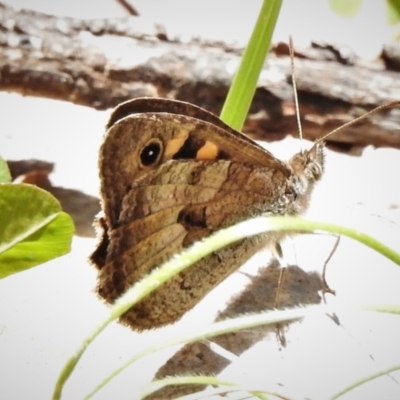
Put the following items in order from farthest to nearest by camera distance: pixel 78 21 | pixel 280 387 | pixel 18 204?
1. pixel 78 21
2. pixel 280 387
3. pixel 18 204

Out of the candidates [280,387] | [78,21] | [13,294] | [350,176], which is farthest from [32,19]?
[280,387]

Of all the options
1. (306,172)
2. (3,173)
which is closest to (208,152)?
(306,172)

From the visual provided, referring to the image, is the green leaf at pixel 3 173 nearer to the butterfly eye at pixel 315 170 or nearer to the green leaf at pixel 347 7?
the butterfly eye at pixel 315 170

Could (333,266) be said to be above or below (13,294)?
above

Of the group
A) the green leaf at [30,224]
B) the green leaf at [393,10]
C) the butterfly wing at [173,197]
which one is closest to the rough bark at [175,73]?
the green leaf at [393,10]

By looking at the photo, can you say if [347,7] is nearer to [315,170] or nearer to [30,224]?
[315,170]

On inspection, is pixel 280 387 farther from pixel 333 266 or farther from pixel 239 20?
pixel 239 20

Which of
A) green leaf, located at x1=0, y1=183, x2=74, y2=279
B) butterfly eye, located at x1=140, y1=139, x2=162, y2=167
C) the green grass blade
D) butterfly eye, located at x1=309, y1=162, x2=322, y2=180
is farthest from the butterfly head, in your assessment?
green leaf, located at x1=0, y1=183, x2=74, y2=279
